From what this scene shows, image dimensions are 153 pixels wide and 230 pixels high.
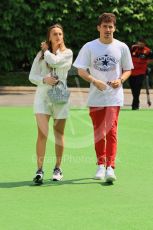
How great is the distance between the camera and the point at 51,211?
6.95 m

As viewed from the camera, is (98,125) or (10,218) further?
(98,125)

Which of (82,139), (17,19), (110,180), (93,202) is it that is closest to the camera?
(93,202)

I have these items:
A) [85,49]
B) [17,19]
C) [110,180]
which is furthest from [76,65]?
[17,19]

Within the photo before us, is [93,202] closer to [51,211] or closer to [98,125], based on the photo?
[51,211]

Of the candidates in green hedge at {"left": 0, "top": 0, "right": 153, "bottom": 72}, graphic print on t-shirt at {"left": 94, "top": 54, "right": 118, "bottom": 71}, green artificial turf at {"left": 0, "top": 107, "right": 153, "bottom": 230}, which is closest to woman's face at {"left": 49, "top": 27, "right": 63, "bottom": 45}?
graphic print on t-shirt at {"left": 94, "top": 54, "right": 118, "bottom": 71}

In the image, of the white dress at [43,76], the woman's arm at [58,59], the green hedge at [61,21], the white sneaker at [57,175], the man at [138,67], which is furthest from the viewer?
the green hedge at [61,21]

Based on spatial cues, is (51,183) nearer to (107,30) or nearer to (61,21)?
(107,30)

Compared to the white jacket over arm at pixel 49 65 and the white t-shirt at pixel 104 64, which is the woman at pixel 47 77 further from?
the white t-shirt at pixel 104 64

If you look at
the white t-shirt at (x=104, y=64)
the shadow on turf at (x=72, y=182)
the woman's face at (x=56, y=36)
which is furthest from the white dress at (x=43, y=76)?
the shadow on turf at (x=72, y=182)

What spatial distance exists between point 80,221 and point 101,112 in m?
2.26

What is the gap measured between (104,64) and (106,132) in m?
0.75

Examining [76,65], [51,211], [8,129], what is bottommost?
[8,129]

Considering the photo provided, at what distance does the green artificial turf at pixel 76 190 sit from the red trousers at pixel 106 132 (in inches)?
11.7

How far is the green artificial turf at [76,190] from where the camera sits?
21.6 ft
